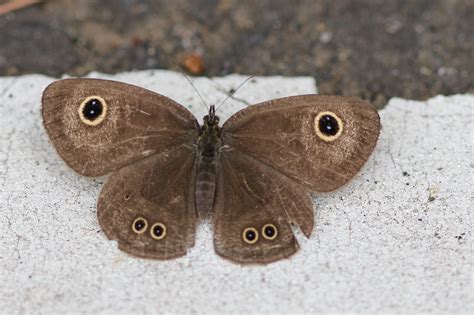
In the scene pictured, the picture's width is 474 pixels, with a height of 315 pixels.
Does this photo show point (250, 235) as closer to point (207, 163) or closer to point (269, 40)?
point (207, 163)

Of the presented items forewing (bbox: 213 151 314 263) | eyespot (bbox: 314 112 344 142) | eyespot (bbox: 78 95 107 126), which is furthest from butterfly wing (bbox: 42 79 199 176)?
eyespot (bbox: 314 112 344 142)

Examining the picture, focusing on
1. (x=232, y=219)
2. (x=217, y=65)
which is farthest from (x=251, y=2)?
(x=232, y=219)

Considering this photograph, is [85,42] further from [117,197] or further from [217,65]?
[117,197]

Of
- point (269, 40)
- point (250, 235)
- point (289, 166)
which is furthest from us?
point (269, 40)

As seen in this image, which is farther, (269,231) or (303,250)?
(303,250)

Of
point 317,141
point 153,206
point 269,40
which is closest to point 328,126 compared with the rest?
point 317,141

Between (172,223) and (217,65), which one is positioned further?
(217,65)

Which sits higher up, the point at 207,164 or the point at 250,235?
the point at 207,164
